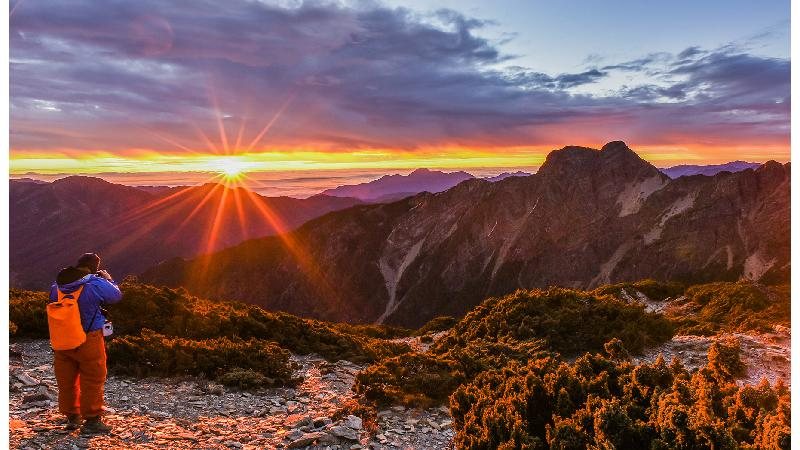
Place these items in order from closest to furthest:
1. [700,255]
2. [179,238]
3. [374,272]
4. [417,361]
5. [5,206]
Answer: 1. [5,206]
2. [417,361]
3. [700,255]
4. [374,272]
5. [179,238]

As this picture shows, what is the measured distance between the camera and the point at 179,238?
452 feet

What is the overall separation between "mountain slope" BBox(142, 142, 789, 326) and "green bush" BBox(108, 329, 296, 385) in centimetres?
5852

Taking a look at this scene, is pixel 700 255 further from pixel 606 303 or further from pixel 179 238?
pixel 179 238

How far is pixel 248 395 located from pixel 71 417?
115 inches

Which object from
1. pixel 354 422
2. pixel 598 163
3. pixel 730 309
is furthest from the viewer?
pixel 598 163

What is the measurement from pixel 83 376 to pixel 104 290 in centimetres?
112

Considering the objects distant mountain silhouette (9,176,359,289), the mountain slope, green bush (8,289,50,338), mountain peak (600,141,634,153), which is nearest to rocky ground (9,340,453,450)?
green bush (8,289,50,338)

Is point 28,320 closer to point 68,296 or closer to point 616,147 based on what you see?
point 68,296

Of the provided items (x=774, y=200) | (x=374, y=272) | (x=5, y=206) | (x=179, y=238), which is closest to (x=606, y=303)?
(x=5, y=206)

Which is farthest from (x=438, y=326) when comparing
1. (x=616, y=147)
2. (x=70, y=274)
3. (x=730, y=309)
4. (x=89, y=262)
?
(x=616, y=147)

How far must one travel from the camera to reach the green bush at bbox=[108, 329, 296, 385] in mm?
9516

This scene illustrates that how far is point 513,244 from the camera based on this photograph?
78750 mm

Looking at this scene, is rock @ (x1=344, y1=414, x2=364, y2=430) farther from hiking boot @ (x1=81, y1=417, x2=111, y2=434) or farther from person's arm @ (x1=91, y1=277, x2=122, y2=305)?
person's arm @ (x1=91, y1=277, x2=122, y2=305)

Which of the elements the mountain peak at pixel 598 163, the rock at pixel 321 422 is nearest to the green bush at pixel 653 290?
the rock at pixel 321 422
